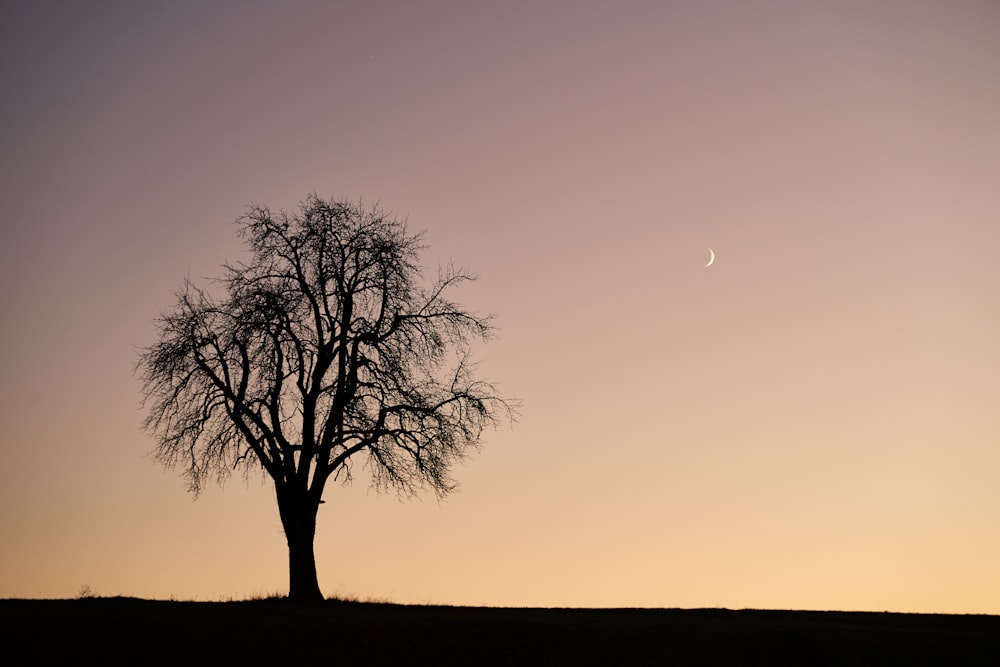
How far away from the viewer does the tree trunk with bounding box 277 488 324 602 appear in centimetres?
3059

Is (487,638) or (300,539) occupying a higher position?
(300,539)

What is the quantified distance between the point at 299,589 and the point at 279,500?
2.63 m

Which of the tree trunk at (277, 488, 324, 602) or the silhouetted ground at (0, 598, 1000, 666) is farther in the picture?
the tree trunk at (277, 488, 324, 602)

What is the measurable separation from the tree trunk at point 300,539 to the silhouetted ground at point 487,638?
4.57 metres

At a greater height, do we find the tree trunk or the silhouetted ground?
the tree trunk

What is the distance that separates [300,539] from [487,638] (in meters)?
10.3

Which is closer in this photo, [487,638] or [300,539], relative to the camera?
[487,638]

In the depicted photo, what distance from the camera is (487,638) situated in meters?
22.2

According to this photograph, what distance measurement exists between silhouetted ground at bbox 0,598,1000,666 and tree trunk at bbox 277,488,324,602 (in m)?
4.57

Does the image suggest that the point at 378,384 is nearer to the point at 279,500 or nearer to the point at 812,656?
the point at 279,500

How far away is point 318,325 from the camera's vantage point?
32.1 metres

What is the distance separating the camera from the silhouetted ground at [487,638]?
2028cm

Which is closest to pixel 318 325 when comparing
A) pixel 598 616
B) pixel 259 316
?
pixel 259 316

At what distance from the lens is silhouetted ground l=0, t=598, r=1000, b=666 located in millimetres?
20281
